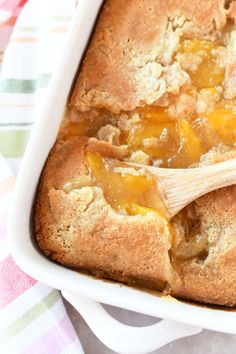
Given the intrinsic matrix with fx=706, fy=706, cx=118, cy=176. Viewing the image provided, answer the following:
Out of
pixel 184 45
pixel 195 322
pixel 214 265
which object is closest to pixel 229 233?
pixel 214 265

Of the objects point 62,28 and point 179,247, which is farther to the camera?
point 62,28

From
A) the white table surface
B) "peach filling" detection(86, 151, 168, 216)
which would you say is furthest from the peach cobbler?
the white table surface

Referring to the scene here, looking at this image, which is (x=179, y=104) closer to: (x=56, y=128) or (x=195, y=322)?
(x=56, y=128)

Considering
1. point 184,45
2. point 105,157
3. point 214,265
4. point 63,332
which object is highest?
point 184,45

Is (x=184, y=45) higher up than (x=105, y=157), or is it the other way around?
(x=184, y=45)

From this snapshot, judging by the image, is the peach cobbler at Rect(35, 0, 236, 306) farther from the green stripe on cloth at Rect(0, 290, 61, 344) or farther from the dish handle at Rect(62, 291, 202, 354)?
the green stripe on cloth at Rect(0, 290, 61, 344)

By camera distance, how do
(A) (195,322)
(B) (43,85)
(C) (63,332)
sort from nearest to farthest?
(A) (195,322) < (C) (63,332) < (B) (43,85)

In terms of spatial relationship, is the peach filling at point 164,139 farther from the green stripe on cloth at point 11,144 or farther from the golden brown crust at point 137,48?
the green stripe on cloth at point 11,144
